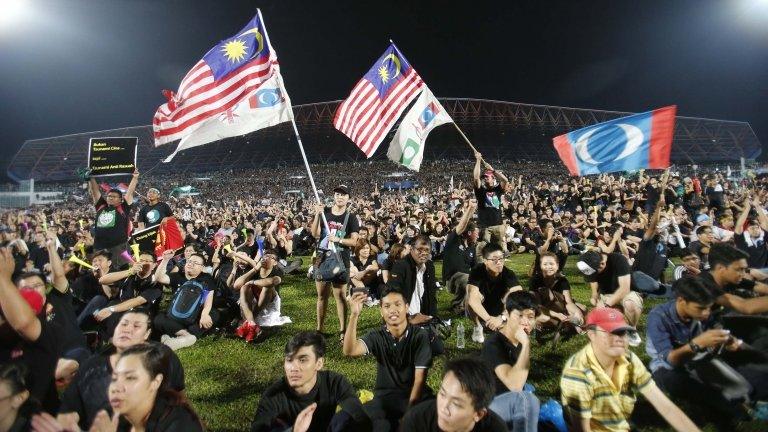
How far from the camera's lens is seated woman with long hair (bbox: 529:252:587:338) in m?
5.93

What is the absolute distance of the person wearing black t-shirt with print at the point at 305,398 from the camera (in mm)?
3135

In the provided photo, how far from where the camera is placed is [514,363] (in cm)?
346

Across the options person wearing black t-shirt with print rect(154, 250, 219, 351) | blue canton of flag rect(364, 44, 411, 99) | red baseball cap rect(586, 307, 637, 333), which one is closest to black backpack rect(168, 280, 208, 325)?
person wearing black t-shirt with print rect(154, 250, 219, 351)

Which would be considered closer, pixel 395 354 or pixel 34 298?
pixel 34 298

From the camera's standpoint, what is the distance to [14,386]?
2.53m

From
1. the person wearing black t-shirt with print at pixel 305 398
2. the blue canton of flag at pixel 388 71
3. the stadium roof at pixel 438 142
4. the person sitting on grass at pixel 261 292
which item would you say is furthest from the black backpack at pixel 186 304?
the stadium roof at pixel 438 142

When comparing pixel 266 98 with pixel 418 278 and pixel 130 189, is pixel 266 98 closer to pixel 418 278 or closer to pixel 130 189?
pixel 130 189

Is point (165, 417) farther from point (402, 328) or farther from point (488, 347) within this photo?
point (488, 347)

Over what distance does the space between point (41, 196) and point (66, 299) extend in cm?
5711

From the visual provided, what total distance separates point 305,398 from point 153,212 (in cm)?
665

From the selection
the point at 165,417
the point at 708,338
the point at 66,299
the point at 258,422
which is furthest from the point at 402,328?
the point at 66,299

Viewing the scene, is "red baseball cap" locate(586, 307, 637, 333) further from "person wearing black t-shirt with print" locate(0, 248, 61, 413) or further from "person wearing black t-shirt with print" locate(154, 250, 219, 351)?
"person wearing black t-shirt with print" locate(154, 250, 219, 351)

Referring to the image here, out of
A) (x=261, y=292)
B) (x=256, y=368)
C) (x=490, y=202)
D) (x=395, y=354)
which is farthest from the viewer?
(x=490, y=202)

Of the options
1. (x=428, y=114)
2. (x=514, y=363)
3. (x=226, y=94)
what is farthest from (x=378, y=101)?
(x=514, y=363)
